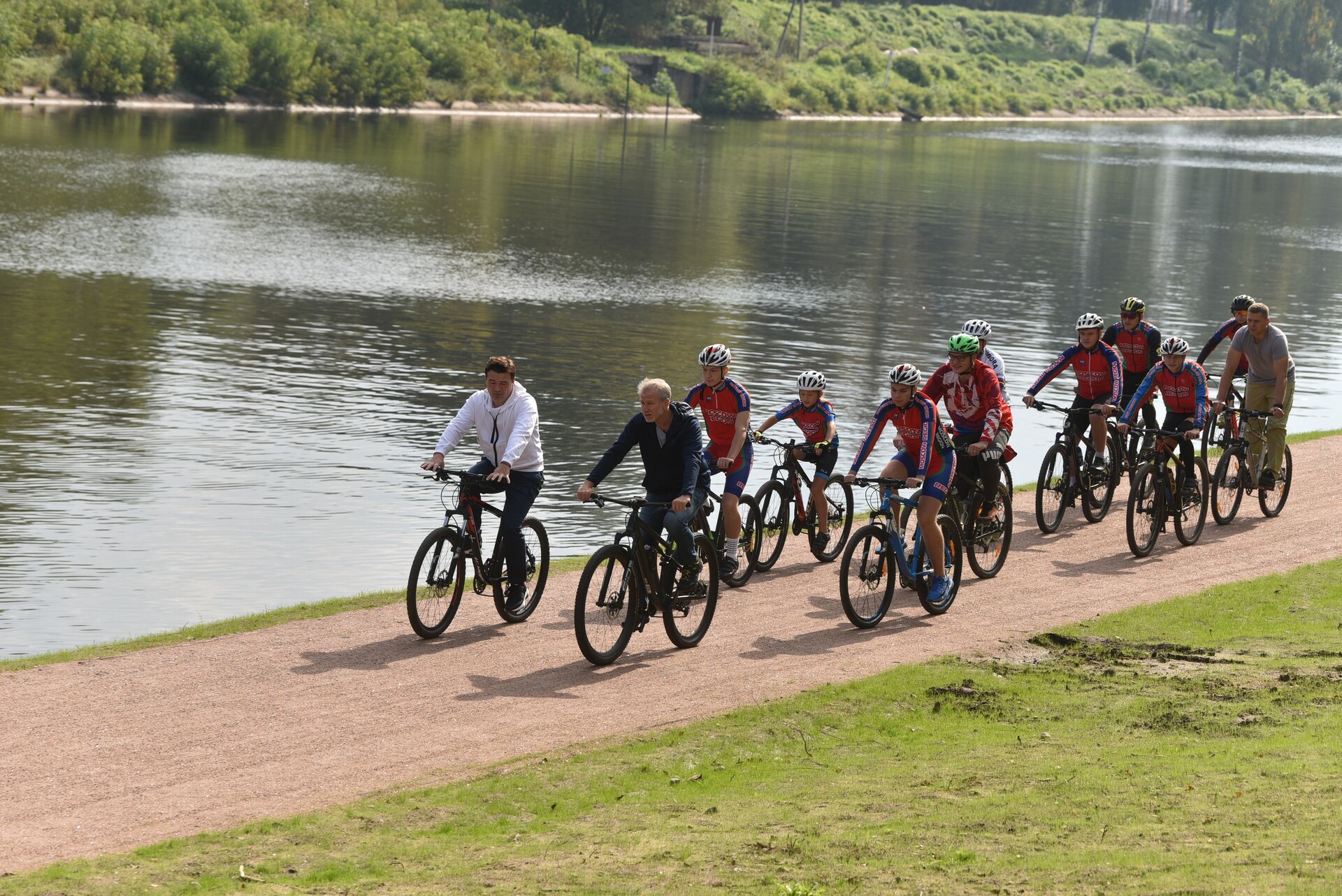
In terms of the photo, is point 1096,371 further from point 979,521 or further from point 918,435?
point 918,435

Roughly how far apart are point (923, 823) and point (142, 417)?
19560 millimetres

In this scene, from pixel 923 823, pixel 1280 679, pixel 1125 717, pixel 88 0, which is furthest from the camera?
pixel 88 0

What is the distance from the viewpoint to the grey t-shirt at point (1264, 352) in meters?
18.8

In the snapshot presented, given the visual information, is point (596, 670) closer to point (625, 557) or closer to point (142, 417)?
point (625, 557)

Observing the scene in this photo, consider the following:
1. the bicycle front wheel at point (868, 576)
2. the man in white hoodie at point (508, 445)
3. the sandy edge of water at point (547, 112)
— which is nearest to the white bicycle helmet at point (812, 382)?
the bicycle front wheel at point (868, 576)

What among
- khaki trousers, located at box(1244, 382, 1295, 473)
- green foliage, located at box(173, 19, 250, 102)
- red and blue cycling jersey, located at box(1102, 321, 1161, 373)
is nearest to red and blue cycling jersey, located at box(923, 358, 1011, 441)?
red and blue cycling jersey, located at box(1102, 321, 1161, 373)

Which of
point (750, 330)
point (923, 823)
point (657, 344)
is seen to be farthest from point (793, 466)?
point (750, 330)

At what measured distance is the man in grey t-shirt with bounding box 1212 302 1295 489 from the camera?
1873 cm

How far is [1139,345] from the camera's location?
62.1 feet

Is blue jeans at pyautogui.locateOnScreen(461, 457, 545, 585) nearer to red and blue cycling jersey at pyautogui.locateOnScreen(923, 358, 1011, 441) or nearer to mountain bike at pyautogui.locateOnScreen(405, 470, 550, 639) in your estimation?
mountain bike at pyautogui.locateOnScreen(405, 470, 550, 639)

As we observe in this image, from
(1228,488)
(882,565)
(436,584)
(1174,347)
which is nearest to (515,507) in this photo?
(436,584)

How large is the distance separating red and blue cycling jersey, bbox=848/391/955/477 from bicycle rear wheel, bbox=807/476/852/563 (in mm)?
1706

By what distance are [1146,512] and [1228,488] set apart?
2.50 metres

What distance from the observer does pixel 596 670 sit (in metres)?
12.6
